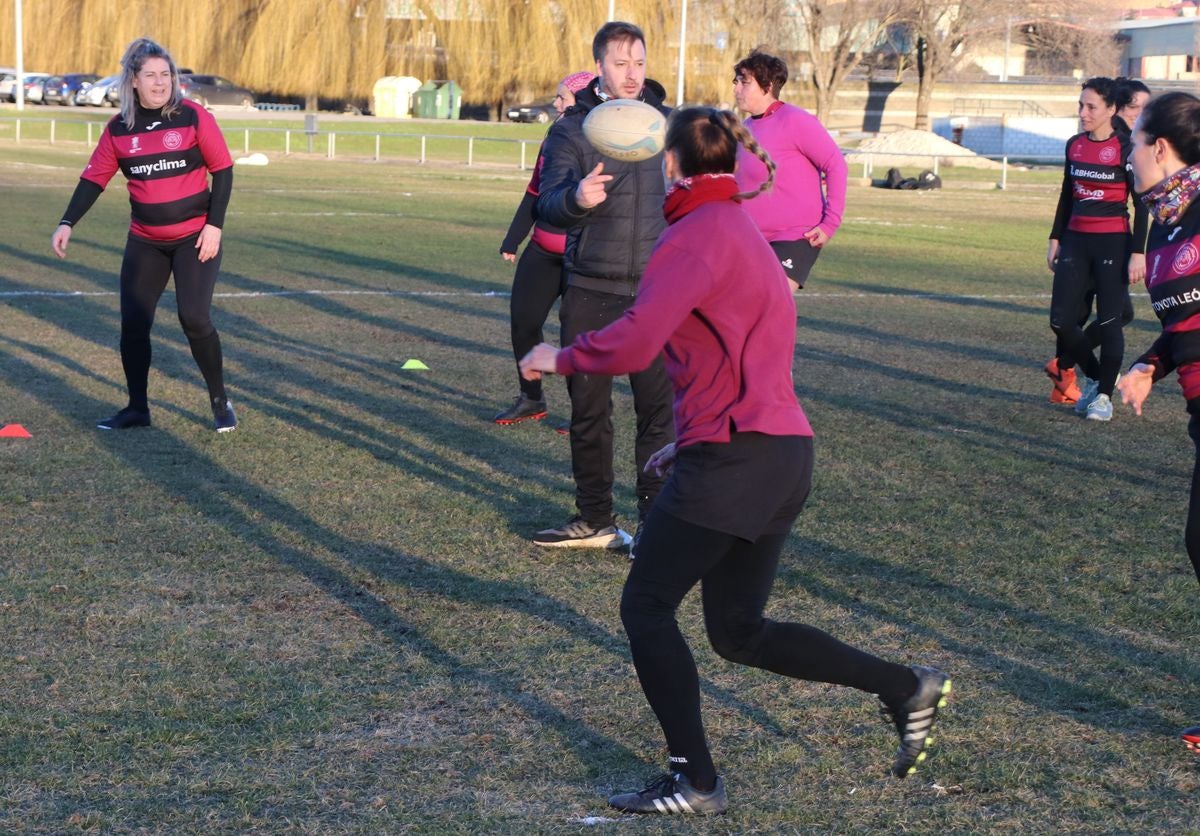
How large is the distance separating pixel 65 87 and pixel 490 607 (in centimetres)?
5942

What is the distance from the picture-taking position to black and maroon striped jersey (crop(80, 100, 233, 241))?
844 cm

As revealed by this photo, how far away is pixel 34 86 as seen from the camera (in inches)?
2404

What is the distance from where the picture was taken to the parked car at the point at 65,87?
59.5m

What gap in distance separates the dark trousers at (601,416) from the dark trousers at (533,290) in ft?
7.11

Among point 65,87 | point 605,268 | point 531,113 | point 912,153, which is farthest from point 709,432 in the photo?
point 65,87

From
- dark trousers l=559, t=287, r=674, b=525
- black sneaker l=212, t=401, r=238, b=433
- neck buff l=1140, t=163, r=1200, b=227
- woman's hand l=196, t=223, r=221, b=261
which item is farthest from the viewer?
black sneaker l=212, t=401, r=238, b=433

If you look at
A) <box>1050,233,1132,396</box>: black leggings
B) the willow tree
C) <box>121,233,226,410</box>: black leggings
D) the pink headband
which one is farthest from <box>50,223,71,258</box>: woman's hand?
the willow tree

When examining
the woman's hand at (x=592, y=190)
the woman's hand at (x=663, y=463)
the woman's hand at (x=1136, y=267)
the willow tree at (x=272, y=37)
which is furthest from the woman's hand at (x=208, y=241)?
the willow tree at (x=272, y=37)

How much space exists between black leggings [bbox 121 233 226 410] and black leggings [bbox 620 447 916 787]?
17.6 feet

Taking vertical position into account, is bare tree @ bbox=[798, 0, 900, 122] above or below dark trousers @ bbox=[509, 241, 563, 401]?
above

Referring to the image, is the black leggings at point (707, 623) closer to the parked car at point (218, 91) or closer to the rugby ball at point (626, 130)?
the rugby ball at point (626, 130)

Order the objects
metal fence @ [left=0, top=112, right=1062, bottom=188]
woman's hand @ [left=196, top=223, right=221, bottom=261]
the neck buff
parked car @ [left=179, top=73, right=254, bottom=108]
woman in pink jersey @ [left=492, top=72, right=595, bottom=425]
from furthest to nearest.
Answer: parked car @ [left=179, top=73, right=254, bottom=108], metal fence @ [left=0, top=112, right=1062, bottom=188], woman in pink jersey @ [left=492, top=72, right=595, bottom=425], woman's hand @ [left=196, top=223, right=221, bottom=261], the neck buff

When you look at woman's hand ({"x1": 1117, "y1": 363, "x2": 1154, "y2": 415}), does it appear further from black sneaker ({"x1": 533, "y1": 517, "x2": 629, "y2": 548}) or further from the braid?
black sneaker ({"x1": 533, "y1": 517, "x2": 629, "y2": 548})

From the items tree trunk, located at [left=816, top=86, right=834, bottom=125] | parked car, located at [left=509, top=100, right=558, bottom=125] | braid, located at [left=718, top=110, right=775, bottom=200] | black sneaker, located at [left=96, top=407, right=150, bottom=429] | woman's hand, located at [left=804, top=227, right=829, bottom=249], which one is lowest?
black sneaker, located at [left=96, top=407, right=150, bottom=429]
